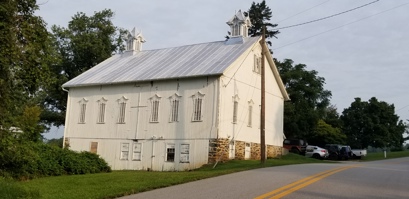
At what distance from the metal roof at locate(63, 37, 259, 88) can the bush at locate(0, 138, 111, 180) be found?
8180mm

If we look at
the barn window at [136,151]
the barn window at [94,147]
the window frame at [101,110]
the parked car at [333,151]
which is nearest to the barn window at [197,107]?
the barn window at [136,151]

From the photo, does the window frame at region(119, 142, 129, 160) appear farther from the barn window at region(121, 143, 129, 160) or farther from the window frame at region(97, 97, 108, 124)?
the window frame at region(97, 97, 108, 124)

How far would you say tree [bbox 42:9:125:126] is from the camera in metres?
48.6

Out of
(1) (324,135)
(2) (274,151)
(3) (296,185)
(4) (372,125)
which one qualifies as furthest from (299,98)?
(3) (296,185)

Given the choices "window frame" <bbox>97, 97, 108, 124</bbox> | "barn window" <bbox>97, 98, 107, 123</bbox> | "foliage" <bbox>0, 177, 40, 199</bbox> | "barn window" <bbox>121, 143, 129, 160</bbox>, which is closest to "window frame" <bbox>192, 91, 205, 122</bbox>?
"barn window" <bbox>121, 143, 129, 160</bbox>

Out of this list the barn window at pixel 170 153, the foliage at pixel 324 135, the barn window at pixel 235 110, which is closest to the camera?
the barn window at pixel 170 153

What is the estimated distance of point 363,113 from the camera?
71.9m

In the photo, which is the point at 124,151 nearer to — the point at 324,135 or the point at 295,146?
the point at 295,146

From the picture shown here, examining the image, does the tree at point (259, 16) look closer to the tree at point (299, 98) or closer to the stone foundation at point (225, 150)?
the tree at point (299, 98)

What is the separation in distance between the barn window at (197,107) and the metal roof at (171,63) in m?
1.43

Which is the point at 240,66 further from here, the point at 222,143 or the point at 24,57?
the point at 24,57

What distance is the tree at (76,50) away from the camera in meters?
48.6

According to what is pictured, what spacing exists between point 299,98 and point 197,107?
3163 cm

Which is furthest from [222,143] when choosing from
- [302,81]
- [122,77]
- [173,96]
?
[302,81]
